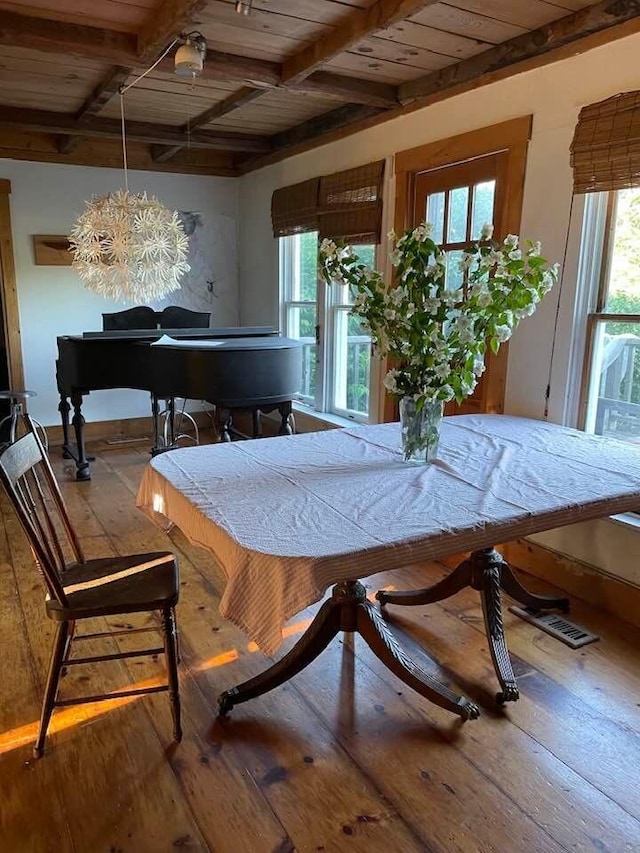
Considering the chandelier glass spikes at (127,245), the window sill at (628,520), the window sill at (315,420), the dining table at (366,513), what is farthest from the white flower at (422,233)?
the window sill at (315,420)

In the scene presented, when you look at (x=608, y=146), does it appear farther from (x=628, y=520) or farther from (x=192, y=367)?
(x=192, y=367)

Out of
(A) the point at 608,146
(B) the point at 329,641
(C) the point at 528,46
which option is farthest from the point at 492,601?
(C) the point at 528,46

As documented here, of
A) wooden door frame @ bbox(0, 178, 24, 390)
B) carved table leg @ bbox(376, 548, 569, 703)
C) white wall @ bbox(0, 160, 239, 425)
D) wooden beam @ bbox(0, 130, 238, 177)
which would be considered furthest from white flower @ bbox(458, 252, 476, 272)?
wooden door frame @ bbox(0, 178, 24, 390)

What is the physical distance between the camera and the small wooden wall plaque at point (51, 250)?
4.94 m

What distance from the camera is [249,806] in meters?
1.65

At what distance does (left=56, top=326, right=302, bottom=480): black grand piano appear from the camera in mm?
3613

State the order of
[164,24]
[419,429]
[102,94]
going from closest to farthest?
[419,429], [164,24], [102,94]

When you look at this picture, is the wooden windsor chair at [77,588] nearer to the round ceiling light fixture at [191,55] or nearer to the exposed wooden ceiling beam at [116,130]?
the round ceiling light fixture at [191,55]

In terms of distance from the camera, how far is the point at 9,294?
4.92 m

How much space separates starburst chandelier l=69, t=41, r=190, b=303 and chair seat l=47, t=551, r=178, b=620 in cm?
189

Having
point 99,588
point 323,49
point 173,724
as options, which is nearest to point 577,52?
point 323,49

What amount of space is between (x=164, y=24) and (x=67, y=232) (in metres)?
2.95

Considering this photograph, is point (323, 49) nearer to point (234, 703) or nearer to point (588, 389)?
point (588, 389)

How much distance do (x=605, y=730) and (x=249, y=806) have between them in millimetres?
1098
